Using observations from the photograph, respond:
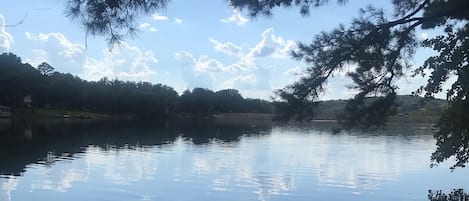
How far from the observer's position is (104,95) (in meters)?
132

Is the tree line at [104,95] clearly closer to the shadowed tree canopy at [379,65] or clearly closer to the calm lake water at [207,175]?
the calm lake water at [207,175]

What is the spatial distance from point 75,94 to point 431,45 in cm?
11892

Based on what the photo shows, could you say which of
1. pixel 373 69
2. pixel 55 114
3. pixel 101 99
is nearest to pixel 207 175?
pixel 373 69

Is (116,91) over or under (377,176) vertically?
over

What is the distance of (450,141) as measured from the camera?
32.3ft

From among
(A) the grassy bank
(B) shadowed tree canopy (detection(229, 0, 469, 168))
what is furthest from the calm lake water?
(A) the grassy bank

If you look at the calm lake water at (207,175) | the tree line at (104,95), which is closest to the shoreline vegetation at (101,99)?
the tree line at (104,95)

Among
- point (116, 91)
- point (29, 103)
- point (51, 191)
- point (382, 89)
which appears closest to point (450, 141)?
point (382, 89)

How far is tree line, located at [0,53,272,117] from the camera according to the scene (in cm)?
10500

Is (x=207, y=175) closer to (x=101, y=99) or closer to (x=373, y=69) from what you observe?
(x=373, y=69)

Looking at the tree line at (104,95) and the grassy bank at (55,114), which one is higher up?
the tree line at (104,95)

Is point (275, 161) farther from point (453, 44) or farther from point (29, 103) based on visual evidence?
point (29, 103)

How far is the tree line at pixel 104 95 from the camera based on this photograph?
344 feet

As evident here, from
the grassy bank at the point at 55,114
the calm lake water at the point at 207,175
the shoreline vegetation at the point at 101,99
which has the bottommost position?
the calm lake water at the point at 207,175
